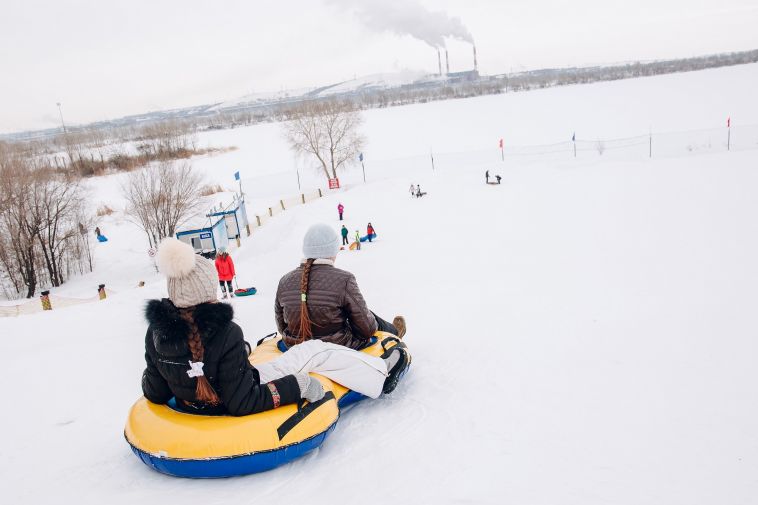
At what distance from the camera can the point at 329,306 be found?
13.8 ft

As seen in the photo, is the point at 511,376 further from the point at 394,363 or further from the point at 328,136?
the point at 328,136

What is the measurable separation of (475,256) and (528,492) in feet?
→ 30.4

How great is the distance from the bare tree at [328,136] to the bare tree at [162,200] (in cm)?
1169

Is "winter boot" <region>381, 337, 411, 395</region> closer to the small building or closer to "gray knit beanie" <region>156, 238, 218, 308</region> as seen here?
"gray knit beanie" <region>156, 238, 218, 308</region>

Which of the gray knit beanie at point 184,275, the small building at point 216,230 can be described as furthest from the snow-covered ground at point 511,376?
the small building at point 216,230

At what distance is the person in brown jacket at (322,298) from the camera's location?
4180 mm

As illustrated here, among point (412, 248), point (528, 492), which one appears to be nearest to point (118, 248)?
point (412, 248)

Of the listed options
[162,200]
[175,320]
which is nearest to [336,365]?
[175,320]

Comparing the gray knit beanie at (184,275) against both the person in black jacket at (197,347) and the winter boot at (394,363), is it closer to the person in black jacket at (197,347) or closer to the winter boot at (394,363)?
the person in black jacket at (197,347)

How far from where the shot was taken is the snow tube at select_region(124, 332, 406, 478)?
3287mm

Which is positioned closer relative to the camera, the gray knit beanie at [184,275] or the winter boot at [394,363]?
the gray knit beanie at [184,275]

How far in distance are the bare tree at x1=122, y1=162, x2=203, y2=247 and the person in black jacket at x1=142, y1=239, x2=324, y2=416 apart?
23014 mm

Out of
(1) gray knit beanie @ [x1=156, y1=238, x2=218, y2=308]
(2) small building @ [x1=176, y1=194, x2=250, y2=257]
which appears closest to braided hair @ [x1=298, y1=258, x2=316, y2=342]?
(1) gray knit beanie @ [x1=156, y1=238, x2=218, y2=308]

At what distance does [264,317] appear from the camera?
8.59 metres
